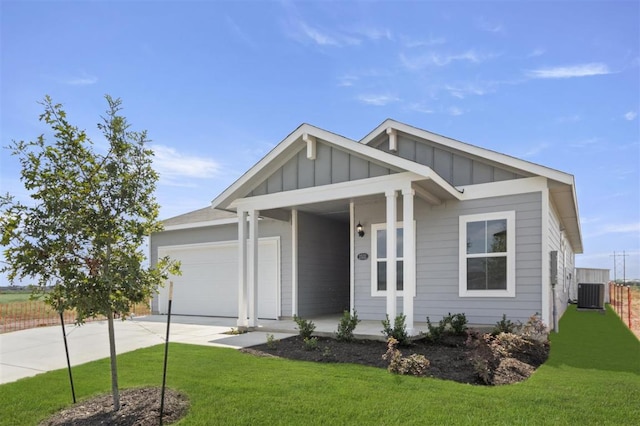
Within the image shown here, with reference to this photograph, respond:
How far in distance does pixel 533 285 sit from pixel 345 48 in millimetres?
6704

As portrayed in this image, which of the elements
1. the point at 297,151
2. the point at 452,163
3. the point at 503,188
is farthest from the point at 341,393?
the point at 452,163

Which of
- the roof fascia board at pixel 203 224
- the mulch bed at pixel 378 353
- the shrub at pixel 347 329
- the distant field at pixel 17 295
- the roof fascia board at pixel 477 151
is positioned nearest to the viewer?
the distant field at pixel 17 295

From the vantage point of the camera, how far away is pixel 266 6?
8.95m

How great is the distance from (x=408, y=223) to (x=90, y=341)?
7141 mm

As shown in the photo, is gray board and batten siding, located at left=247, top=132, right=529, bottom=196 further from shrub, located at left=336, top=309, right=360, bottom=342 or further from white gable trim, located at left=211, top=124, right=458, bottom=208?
shrub, located at left=336, top=309, right=360, bottom=342

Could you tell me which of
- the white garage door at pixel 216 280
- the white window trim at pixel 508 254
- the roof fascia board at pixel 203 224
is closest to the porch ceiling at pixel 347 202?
the white window trim at pixel 508 254

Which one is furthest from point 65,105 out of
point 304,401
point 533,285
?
point 533,285

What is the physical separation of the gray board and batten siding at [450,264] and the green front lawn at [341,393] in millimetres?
1795

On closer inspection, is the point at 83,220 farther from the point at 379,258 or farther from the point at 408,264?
the point at 379,258

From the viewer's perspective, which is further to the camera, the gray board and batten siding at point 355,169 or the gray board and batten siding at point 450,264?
the gray board and batten siding at point 355,169

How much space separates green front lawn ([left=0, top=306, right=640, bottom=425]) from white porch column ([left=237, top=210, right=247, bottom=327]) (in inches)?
110

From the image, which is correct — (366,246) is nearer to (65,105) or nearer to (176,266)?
(176,266)

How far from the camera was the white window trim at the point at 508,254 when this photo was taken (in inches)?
347

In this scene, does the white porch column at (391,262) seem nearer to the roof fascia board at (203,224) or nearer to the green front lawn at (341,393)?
the green front lawn at (341,393)
